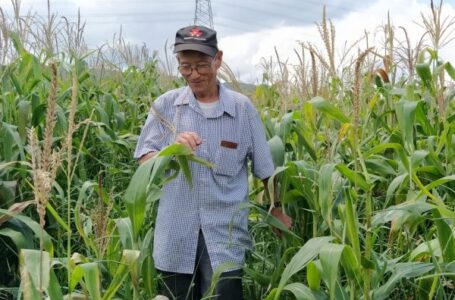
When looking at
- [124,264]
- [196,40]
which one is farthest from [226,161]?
[124,264]

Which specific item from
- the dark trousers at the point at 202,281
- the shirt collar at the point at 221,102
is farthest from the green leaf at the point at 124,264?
the shirt collar at the point at 221,102

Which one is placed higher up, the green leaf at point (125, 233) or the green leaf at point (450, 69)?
the green leaf at point (450, 69)

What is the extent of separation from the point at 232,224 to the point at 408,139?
0.77 m

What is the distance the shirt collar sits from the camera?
2578mm

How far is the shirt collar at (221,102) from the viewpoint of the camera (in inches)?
102

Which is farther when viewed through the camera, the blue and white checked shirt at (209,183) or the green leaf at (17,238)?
the blue and white checked shirt at (209,183)

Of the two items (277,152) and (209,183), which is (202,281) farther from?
(277,152)

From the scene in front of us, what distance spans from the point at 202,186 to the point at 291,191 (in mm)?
363

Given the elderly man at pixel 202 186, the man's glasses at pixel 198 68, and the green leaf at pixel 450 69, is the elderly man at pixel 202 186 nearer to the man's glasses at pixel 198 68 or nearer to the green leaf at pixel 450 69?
the man's glasses at pixel 198 68

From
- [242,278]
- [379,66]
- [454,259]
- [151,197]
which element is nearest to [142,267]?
[151,197]

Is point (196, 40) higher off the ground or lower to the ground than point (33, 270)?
higher

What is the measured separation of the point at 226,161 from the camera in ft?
8.45

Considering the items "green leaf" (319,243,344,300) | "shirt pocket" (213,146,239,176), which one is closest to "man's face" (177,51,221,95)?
"shirt pocket" (213,146,239,176)

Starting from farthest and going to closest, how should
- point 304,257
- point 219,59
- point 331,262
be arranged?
point 219,59 → point 304,257 → point 331,262
